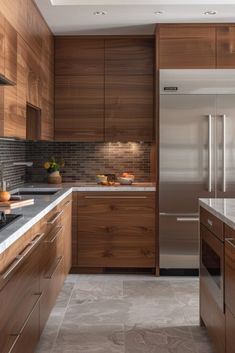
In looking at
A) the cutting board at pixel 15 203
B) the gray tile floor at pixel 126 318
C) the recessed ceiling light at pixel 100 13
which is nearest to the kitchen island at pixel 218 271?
the gray tile floor at pixel 126 318

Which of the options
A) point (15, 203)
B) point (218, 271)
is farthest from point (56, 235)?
point (218, 271)

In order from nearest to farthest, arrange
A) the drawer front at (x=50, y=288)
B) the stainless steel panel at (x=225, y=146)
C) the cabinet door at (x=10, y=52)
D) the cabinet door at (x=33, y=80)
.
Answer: the cabinet door at (x=10, y=52) → the drawer front at (x=50, y=288) → the cabinet door at (x=33, y=80) → the stainless steel panel at (x=225, y=146)

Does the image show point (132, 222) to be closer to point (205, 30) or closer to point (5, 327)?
point (205, 30)

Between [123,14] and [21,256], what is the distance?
2.93 meters

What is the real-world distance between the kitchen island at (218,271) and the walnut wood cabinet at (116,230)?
161cm

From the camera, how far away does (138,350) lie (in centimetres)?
301

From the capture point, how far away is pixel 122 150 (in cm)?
552

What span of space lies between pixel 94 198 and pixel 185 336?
1.98 m

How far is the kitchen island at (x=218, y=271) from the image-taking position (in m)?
2.36

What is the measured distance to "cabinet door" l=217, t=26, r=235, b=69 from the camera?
15.5 ft

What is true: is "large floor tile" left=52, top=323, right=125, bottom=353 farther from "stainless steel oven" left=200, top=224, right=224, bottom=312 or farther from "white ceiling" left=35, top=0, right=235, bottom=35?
"white ceiling" left=35, top=0, right=235, bottom=35

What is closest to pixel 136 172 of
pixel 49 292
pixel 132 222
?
pixel 132 222

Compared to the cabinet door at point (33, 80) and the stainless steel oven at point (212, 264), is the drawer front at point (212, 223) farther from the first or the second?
the cabinet door at point (33, 80)

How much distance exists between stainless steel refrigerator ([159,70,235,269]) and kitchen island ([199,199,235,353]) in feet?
5.00
